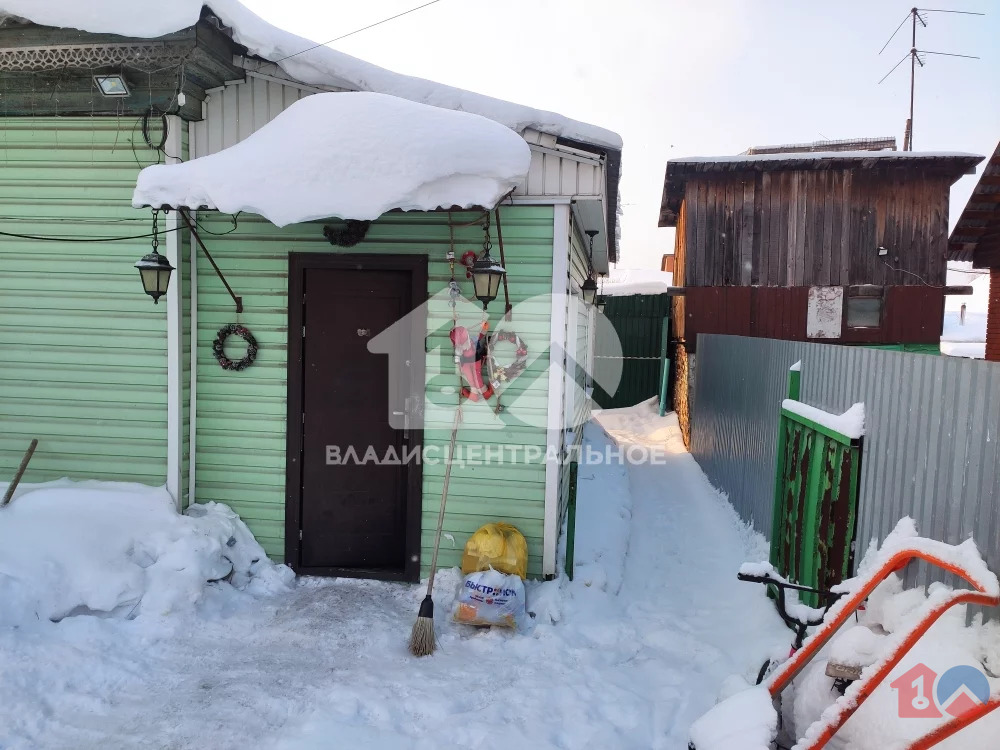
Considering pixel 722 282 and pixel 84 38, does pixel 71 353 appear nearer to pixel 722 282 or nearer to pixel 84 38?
pixel 84 38

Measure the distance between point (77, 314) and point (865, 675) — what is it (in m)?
5.83

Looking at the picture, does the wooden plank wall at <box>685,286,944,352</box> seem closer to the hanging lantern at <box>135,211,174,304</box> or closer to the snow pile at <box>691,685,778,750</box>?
the hanging lantern at <box>135,211,174,304</box>

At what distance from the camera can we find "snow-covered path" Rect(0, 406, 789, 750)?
3.41 m

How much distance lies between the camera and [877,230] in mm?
11602

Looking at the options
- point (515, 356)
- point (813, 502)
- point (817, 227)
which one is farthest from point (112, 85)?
point (817, 227)

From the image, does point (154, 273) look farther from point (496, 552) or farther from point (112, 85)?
point (496, 552)

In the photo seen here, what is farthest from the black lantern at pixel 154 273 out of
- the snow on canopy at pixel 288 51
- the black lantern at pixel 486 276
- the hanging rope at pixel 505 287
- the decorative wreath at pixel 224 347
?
the hanging rope at pixel 505 287

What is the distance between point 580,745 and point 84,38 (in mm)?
5649

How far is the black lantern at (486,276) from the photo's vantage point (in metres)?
4.60

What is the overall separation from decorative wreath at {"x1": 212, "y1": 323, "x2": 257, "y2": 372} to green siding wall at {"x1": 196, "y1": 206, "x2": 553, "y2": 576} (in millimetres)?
65

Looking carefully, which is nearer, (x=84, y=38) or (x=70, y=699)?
(x=70, y=699)

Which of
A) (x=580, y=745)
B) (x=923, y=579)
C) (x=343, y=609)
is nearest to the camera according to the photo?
(x=923, y=579)

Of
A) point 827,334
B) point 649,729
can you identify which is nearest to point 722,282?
point 827,334

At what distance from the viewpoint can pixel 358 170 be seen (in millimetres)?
4289
